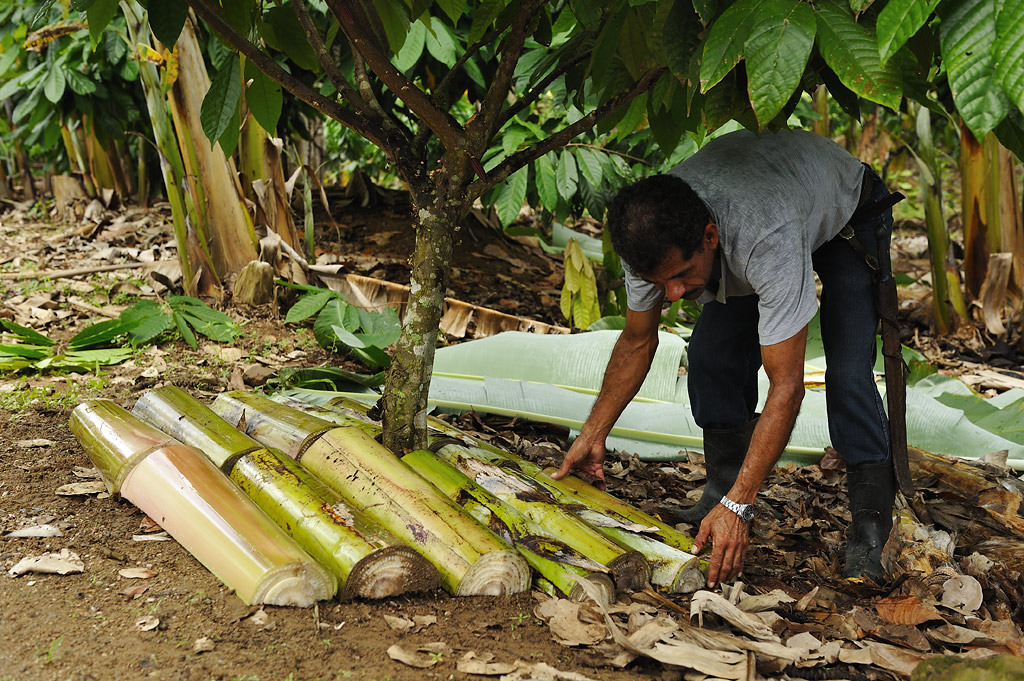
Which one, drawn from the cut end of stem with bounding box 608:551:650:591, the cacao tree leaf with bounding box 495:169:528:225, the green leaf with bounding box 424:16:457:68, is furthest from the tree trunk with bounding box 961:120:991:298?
the cut end of stem with bounding box 608:551:650:591

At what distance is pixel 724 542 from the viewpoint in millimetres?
1796

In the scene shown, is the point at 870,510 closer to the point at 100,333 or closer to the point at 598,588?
the point at 598,588

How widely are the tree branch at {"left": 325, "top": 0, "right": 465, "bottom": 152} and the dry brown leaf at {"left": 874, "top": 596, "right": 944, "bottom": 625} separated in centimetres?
140

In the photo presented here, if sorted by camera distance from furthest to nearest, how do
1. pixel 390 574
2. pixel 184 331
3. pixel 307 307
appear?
pixel 307 307
pixel 184 331
pixel 390 574

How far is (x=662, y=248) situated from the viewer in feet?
5.84

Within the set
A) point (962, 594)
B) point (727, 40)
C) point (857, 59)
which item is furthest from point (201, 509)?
point (962, 594)

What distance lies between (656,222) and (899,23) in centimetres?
80

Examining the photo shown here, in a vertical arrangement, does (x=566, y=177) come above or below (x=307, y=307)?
above

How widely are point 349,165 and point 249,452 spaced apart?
7.60 meters

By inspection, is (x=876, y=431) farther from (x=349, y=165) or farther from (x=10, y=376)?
(x=349, y=165)

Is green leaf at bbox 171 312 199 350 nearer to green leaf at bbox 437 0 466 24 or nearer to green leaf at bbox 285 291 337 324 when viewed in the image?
green leaf at bbox 285 291 337 324

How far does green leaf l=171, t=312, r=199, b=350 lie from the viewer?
339 cm

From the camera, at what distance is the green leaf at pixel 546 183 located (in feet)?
12.2

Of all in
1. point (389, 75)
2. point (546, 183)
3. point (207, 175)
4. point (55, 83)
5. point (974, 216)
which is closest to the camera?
point (389, 75)
